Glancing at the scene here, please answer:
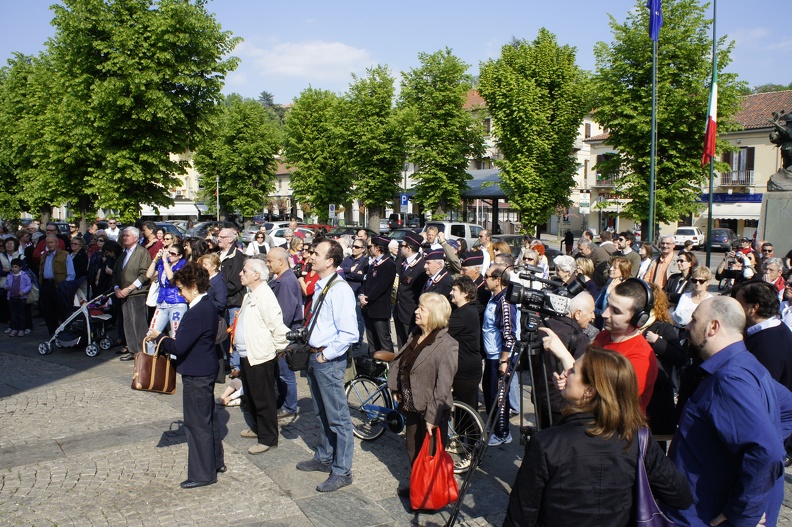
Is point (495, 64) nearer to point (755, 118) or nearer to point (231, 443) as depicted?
point (755, 118)

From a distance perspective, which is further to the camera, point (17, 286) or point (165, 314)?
point (17, 286)

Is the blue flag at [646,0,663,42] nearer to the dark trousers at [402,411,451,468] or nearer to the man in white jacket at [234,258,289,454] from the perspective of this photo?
the man in white jacket at [234,258,289,454]

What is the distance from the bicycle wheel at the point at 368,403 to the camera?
664 cm

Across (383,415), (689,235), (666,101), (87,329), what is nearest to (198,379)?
(383,415)

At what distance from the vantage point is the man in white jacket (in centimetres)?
608

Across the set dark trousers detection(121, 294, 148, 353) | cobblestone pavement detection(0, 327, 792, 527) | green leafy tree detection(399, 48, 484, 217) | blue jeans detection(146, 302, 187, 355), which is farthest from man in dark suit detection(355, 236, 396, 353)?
green leafy tree detection(399, 48, 484, 217)

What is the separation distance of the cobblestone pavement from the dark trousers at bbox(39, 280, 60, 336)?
13.1ft

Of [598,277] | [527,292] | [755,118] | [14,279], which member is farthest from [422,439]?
[755,118]

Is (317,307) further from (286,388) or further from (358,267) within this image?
(358,267)

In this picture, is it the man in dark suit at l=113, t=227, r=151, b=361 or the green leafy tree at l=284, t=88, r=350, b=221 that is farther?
the green leafy tree at l=284, t=88, r=350, b=221

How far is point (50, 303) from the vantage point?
1202cm

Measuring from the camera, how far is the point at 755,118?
153 ft

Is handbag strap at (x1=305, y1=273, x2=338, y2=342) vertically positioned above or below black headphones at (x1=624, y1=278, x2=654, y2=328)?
below

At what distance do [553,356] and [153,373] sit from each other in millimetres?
3675
